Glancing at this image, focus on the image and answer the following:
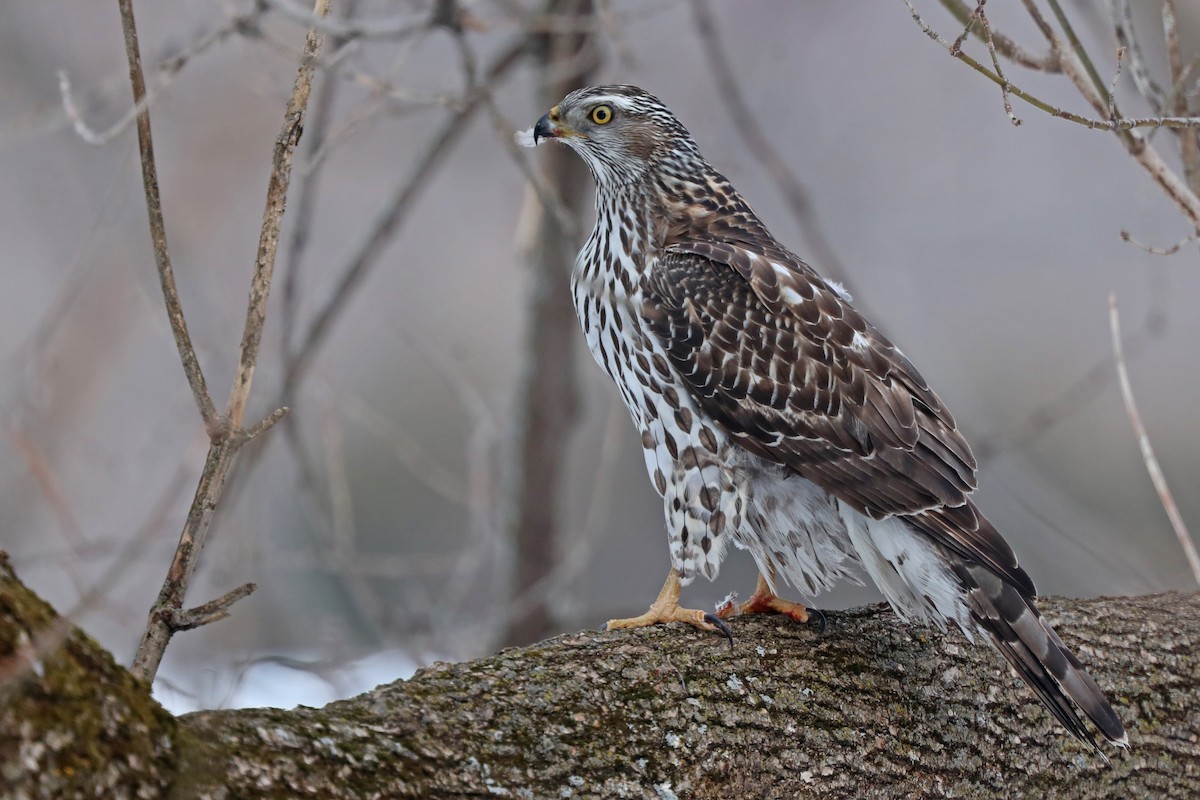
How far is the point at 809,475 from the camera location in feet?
10.5

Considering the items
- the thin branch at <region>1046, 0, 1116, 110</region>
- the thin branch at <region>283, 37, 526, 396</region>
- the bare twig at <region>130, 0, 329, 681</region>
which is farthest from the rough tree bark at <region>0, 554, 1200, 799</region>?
the thin branch at <region>283, 37, 526, 396</region>

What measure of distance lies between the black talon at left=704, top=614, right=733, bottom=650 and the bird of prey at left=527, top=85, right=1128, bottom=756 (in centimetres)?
1

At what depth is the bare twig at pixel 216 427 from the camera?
2.07 m

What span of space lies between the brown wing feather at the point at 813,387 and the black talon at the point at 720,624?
49 centimetres

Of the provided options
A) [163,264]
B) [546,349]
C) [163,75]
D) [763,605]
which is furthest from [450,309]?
[163,264]

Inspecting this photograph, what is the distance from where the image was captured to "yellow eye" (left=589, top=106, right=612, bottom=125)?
3809 mm

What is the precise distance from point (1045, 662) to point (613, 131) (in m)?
2.12

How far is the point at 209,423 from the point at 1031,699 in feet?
6.60

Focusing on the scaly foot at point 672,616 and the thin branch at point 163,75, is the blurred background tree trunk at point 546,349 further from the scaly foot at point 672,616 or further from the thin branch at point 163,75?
the scaly foot at point 672,616

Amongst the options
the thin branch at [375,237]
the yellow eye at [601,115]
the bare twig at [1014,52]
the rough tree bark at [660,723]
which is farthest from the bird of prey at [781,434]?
the thin branch at [375,237]

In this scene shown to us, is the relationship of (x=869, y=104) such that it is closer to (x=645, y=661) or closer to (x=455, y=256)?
(x=455, y=256)

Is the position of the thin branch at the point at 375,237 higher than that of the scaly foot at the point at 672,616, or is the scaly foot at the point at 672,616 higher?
the thin branch at the point at 375,237

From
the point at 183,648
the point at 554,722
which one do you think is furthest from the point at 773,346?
the point at 183,648

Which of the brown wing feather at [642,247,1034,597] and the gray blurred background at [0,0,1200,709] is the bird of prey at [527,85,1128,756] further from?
the gray blurred background at [0,0,1200,709]
